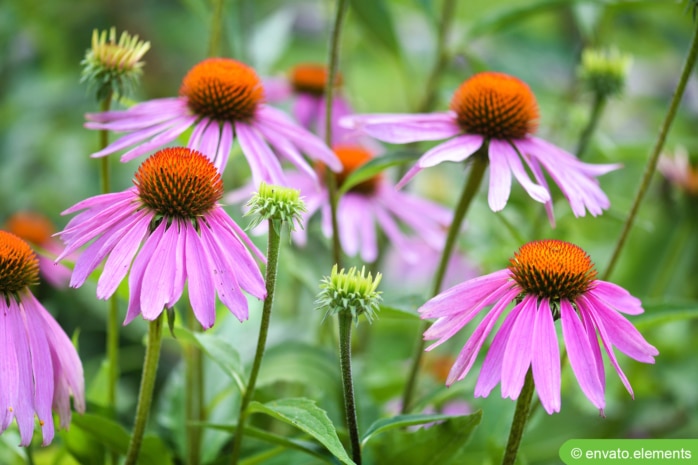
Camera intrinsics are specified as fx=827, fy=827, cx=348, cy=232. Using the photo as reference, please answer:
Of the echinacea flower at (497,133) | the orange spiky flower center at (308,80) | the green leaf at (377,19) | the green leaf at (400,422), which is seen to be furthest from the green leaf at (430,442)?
the orange spiky flower center at (308,80)

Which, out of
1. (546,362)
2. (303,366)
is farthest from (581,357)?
(303,366)

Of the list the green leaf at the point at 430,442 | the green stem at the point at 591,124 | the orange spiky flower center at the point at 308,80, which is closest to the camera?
the green leaf at the point at 430,442

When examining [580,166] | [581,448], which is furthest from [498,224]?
[581,448]

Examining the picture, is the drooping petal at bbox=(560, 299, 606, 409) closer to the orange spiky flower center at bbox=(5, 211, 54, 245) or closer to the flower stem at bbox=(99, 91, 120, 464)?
the flower stem at bbox=(99, 91, 120, 464)

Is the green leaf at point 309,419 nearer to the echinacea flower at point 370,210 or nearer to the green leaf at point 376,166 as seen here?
the green leaf at point 376,166

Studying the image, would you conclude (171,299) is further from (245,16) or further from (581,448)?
(245,16)
